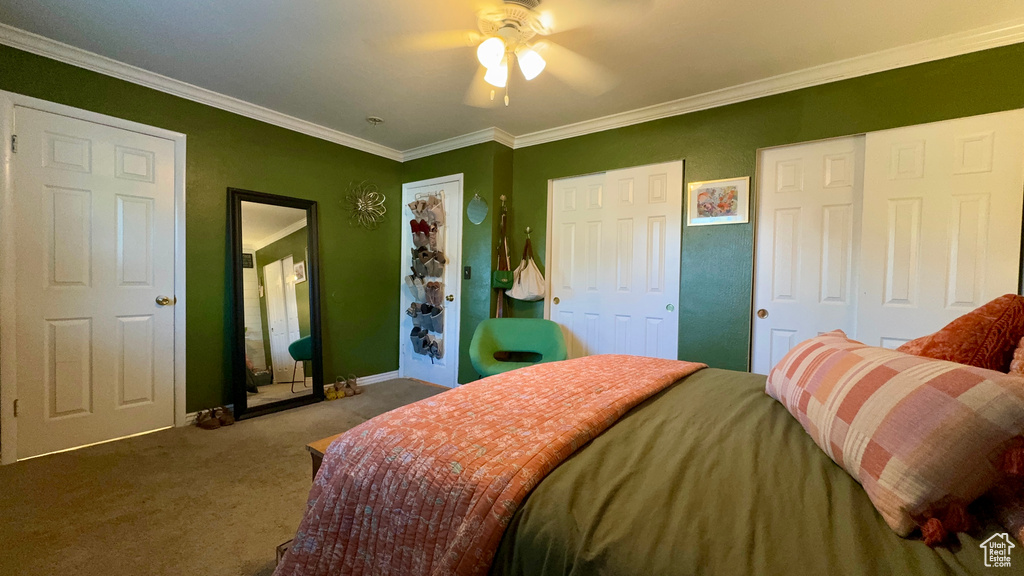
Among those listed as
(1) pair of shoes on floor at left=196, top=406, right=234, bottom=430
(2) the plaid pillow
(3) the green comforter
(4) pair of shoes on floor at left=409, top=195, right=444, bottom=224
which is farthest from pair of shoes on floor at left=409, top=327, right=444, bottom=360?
(2) the plaid pillow

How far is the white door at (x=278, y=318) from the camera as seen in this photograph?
11.0 ft

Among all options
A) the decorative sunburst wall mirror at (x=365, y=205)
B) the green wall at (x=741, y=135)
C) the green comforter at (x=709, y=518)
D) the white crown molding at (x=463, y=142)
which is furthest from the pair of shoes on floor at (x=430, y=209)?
the green comforter at (x=709, y=518)

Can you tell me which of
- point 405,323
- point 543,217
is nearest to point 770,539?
point 543,217

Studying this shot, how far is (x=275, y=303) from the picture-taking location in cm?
337

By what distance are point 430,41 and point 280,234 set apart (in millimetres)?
2087

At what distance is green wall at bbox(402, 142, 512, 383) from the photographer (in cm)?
373

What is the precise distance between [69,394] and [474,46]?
3.19 m

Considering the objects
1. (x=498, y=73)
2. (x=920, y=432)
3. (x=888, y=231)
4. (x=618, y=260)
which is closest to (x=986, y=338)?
(x=920, y=432)

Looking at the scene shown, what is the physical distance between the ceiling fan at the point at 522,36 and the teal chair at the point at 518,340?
5.77 feet

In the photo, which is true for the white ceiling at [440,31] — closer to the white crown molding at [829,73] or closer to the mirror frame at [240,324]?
the white crown molding at [829,73]

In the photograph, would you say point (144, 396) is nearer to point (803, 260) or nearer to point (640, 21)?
point (640, 21)

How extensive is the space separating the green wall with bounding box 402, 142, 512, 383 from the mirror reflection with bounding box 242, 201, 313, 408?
1361mm

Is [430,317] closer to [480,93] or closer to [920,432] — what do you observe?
[480,93]

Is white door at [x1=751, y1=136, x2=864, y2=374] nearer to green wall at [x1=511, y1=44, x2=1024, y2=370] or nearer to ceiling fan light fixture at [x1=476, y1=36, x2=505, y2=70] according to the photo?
green wall at [x1=511, y1=44, x2=1024, y2=370]
